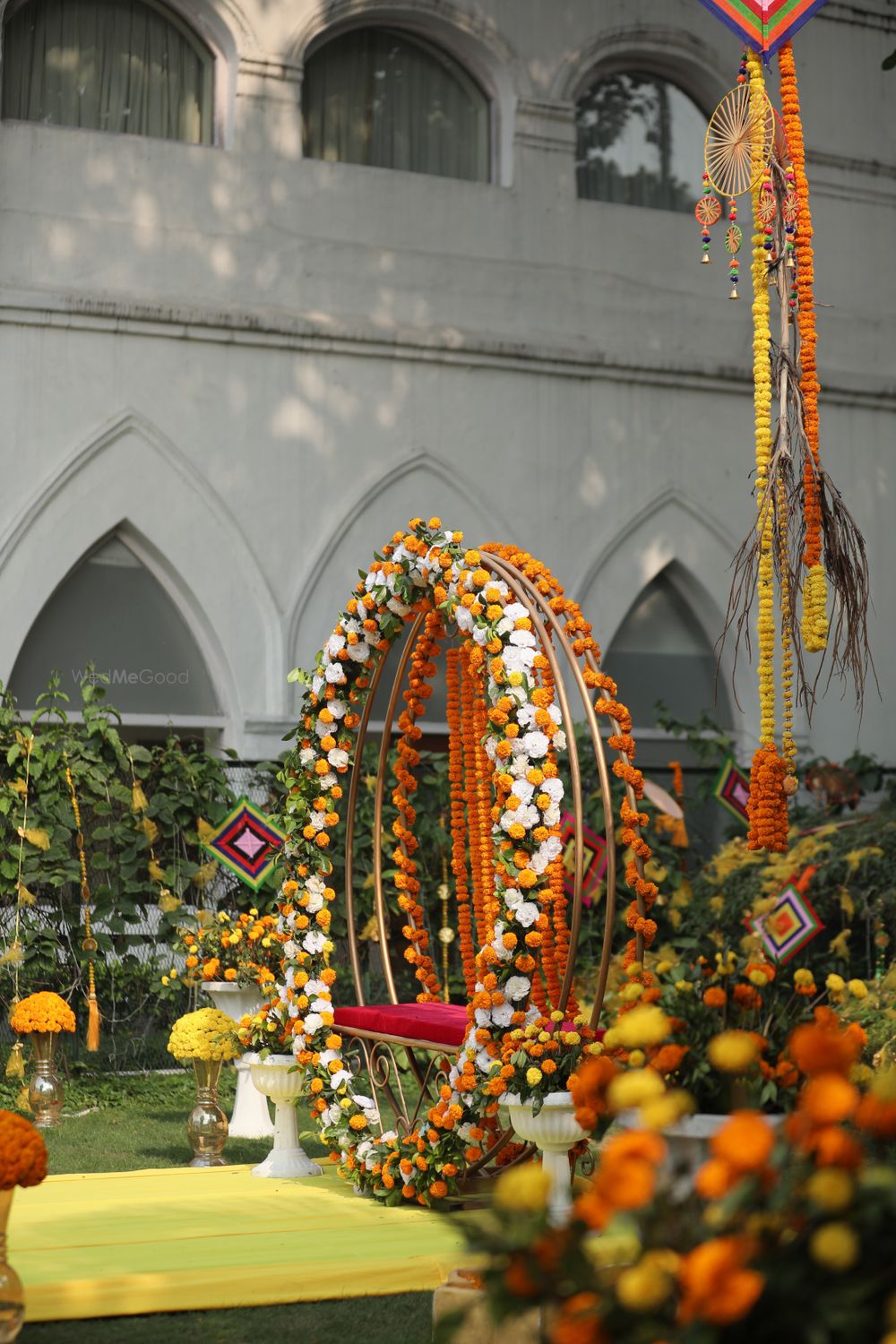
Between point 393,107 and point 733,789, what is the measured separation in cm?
590

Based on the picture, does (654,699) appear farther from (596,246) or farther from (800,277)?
(800,277)

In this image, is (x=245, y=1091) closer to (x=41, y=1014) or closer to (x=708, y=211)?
(x=41, y=1014)

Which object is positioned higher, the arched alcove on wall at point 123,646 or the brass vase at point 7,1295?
the arched alcove on wall at point 123,646

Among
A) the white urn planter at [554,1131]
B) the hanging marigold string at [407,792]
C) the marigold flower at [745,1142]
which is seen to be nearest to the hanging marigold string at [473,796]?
the hanging marigold string at [407,792]

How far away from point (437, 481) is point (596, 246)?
2276 mm

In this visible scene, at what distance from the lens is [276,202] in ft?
38.1

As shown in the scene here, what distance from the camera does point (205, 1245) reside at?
5277 mm

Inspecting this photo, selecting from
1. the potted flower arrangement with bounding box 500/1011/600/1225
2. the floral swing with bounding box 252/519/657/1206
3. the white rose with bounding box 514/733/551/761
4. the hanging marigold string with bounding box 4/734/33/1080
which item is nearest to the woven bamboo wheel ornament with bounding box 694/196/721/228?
the floral swing with bounding box 252/519/657/1206

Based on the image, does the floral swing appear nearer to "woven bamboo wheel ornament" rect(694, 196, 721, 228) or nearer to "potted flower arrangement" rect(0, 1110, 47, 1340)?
"woven bamboo wheel ornament" rect(694, 196, 721, 228)

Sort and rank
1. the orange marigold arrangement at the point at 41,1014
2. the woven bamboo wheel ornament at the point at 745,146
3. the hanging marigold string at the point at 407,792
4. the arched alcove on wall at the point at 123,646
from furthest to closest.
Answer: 1. the arched alcove on wall at the point at 123,646
2. the orange marigold arrangement at the point at 41,1014
3. the hanging marigold string at the point at 407,792
4. the woven bamboo wheel ornament at the point at 745,146

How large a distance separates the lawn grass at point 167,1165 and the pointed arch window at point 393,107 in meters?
6.73

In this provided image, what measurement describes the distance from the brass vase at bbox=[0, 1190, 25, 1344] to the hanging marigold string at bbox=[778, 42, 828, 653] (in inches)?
140

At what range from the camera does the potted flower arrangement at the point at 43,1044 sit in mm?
7859

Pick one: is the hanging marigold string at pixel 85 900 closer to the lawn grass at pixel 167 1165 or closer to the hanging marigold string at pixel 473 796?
the lawn grass at pixel 167 1165
